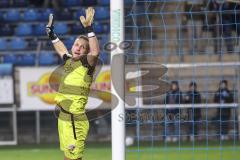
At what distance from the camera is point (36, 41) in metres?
14.1

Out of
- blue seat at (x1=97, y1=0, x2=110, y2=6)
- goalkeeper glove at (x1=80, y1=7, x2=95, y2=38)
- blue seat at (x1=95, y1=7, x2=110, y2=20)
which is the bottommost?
goalkeeper glove at (x1=80, y1=7, x2=95, y2=38)

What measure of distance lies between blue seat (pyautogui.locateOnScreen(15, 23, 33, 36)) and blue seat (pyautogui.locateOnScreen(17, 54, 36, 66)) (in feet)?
3.91

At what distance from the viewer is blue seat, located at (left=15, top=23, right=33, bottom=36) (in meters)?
14.8

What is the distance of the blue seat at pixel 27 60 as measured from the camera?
1354cm

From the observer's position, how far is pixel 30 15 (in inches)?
599

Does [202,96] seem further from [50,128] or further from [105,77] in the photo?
[50,128]

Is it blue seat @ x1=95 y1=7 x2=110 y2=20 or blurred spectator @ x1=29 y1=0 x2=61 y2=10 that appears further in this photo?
blurred spectator @ x1=29 y1=0 x2=61 y2=10

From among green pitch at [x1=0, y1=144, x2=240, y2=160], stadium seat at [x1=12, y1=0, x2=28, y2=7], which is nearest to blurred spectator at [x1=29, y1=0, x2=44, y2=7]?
stadium seat at [x1=12, y1=0, x2=28, y2=7]

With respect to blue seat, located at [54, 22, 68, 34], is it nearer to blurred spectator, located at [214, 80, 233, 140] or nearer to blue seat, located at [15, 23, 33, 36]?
blue seat, located at [15, 23, 33, 36]

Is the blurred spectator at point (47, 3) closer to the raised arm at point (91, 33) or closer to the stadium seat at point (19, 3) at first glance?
the stadium seat at point (19, 3)

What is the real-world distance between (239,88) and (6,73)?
4775 mm

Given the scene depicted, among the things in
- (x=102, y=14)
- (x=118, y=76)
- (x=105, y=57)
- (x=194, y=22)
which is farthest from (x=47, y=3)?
(x=118, y=76)

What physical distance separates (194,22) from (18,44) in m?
4.30

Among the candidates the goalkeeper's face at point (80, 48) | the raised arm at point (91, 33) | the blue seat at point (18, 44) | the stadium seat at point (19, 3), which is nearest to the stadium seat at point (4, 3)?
the stadium seat at point (19, 3)
